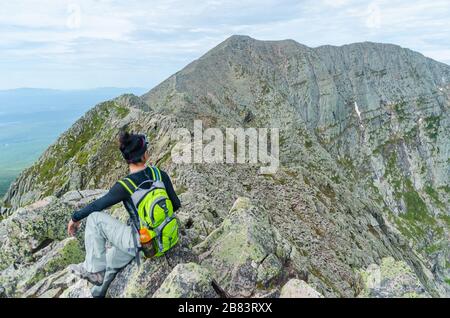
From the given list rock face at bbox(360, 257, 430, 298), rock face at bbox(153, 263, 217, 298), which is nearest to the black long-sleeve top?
rock face at bbox(153, 263, 217, 298)

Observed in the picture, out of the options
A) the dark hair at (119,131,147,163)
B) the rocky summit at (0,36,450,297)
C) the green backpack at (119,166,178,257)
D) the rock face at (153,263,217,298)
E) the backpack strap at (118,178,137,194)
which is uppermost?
the dark hair at (119,131,147,163)

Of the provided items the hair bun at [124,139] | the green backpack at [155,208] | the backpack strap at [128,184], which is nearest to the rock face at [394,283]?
the green backpack at [155,208]

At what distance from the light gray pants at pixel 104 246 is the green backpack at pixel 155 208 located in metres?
0.60

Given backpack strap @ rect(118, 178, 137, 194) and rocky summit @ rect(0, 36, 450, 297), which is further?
rocky summit @ rect(0, 36, 450, 297)

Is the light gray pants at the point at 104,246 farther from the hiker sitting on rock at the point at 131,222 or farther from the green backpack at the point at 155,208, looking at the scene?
the green backpack at the point at 155,208

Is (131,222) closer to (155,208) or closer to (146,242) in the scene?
(146,242)

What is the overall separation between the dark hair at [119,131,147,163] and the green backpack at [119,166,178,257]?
607 mm

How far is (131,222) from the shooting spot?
41.4 ft

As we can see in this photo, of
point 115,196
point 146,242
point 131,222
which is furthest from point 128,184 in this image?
point 146,242

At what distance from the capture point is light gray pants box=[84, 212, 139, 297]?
12.6 meters

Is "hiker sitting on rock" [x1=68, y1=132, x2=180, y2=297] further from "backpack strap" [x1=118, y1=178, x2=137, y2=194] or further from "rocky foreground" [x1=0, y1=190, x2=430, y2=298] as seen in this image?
"rocky foreground" [x1=0, y1=190, x2=430, y2=298]

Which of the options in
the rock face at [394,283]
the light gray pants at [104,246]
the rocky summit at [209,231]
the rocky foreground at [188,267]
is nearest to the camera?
the light gray pants at [104,246]

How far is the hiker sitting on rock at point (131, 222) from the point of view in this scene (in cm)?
1223
